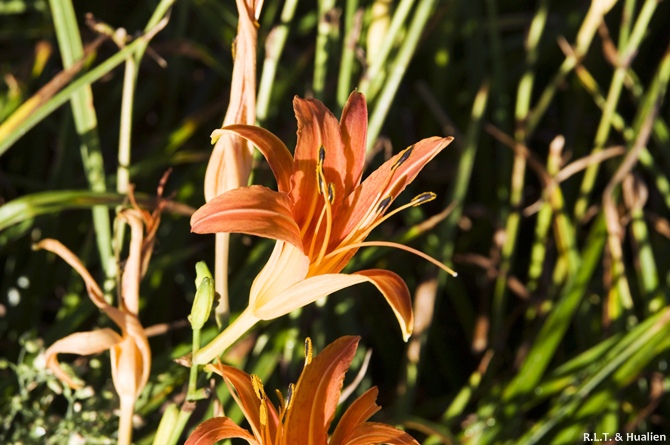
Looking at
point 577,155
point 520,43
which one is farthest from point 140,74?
point 577,155

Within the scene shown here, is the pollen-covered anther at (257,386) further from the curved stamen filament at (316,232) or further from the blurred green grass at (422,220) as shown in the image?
the blurred green grass at (422,220)

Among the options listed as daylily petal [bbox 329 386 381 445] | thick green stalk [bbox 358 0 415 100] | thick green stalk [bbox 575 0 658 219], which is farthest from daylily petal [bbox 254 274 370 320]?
thick green stalk [bbox 575 0 658 219]

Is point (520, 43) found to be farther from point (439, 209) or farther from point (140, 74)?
point (140, 74)

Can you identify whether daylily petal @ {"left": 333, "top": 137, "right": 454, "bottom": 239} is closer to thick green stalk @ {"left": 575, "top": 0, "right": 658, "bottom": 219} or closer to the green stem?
the green stem

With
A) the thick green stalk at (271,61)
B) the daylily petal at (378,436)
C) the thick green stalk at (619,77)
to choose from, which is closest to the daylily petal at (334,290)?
the daylily petal at (378,436)

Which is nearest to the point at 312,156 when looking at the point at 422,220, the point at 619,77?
the point at 422,220

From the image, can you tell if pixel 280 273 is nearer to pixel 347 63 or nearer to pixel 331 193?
pixel 331 193

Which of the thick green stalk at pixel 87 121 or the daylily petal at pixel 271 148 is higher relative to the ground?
the thick green stalk at pixel 87 121
